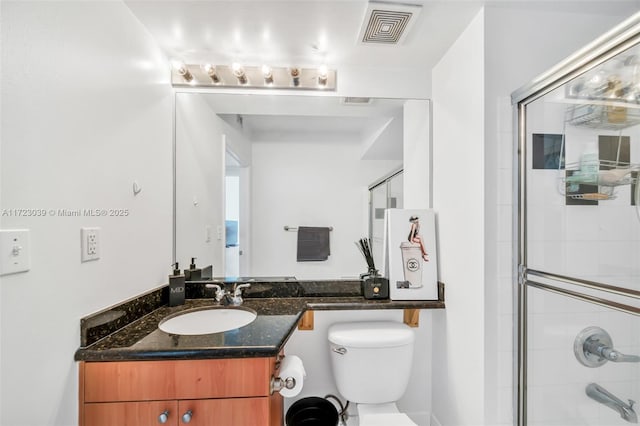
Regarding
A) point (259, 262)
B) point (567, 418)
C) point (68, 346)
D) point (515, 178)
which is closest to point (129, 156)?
point (68, 346)

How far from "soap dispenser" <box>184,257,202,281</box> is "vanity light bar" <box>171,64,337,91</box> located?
104 cm

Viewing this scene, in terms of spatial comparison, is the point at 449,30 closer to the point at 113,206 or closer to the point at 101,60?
the point at 101,60

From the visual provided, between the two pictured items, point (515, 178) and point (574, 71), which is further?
point (515, 178)

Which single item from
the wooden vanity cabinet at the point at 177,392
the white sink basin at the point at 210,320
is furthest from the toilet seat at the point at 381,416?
the white sink basin at the point at 210,320

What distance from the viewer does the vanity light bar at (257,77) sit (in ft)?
5.60

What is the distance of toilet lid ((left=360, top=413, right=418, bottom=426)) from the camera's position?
1439mm

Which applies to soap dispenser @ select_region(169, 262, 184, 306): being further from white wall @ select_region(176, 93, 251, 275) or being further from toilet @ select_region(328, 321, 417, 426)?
toilet @ select_region(328, 321, 417, 426)

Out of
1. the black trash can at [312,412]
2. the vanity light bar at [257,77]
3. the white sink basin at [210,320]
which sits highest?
the vanity light bar at [257,77]

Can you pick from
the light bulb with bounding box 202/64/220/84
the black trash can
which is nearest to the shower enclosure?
the black trash can

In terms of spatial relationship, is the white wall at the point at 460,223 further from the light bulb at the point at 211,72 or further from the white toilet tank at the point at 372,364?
the light bulb at the point at 211,72

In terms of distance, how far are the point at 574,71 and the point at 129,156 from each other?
1765 millimetres

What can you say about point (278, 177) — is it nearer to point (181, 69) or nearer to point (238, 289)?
point (238, 289)

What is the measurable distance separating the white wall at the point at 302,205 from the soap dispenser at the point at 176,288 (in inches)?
15.7

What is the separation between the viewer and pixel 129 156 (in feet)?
4.23
